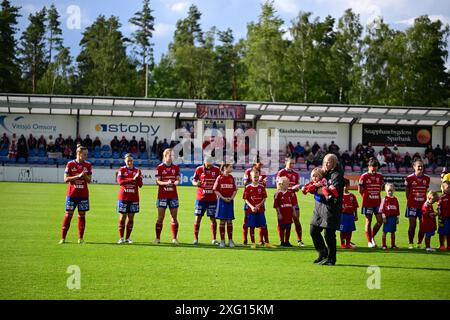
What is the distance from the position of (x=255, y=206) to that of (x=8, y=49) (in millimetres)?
62045

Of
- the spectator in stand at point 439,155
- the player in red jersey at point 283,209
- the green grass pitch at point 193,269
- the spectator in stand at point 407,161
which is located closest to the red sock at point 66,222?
the green grass pitch at point 193,269

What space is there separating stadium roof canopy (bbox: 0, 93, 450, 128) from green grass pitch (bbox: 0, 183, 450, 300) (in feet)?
89.1

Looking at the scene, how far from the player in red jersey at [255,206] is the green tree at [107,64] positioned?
194 feet

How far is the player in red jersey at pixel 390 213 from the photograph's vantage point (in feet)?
46.8

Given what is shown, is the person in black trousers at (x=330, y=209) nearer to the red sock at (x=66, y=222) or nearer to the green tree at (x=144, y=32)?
the red sock at (x=66, y=222)

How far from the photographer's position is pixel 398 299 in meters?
8.46

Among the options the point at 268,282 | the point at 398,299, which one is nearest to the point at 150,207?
the point at 268,282

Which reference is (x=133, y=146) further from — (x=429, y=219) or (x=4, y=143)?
(x=429, y=219)

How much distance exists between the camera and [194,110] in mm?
44219

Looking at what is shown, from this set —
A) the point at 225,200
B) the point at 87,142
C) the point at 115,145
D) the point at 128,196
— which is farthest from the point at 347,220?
the point at 87,142

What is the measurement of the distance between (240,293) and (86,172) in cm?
638

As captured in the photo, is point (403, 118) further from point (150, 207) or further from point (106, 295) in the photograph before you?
point (106, 295)

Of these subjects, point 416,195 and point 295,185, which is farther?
point 295,185

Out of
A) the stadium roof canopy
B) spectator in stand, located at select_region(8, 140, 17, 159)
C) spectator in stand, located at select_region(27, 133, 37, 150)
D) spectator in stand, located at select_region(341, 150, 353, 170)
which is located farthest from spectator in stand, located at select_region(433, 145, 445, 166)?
spectator in stand, located at select_region(8, 140, 17, 159)
